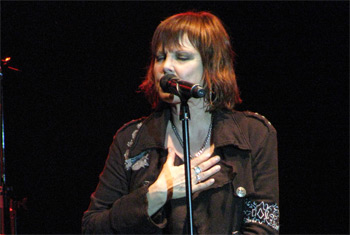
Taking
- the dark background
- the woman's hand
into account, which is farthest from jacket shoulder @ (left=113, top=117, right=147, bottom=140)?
the dark background

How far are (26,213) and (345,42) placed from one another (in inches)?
89.6

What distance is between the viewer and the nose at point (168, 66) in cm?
167

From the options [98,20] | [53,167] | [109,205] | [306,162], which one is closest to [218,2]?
[98,20]

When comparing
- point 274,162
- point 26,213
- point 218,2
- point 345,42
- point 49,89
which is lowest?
point 26,213

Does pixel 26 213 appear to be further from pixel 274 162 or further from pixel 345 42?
pixel 345 42

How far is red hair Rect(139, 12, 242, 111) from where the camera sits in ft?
5.78

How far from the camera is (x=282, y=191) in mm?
3021

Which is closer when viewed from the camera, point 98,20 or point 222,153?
point 222,153

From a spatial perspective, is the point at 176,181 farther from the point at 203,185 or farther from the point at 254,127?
the point at 254,127

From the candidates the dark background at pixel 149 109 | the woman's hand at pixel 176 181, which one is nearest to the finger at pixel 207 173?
the woman's hand at pixel 176 181

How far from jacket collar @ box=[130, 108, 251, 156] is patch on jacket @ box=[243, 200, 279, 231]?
7.8 inches

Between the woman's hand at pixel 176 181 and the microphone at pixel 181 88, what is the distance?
1.09 feet

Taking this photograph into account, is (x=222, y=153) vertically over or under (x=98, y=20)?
under

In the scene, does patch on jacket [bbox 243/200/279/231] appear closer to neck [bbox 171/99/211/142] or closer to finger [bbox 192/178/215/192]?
finger [bbox 192/178/215/192]
